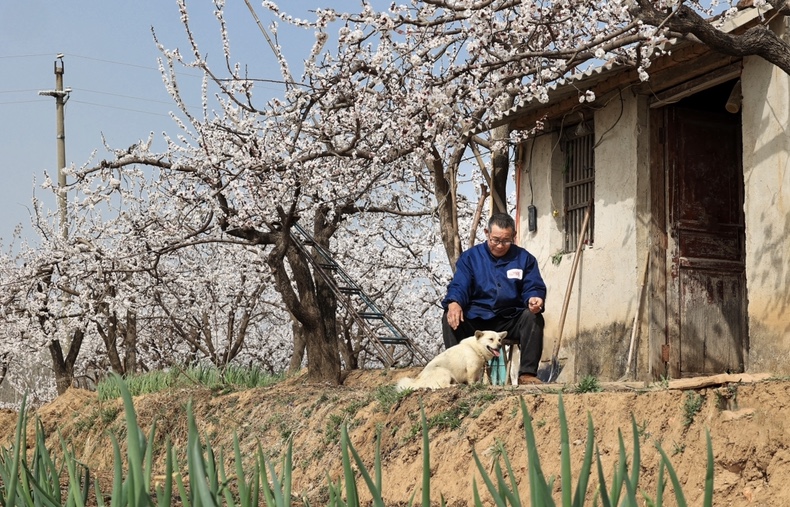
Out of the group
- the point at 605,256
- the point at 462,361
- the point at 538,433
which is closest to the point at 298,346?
the point at 605,256

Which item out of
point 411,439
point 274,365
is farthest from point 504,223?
point 274,365

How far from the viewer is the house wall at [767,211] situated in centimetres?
900

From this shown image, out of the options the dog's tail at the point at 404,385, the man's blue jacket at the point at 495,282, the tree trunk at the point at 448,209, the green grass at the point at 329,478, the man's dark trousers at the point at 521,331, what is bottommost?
the dog's tail at the point at 404,385

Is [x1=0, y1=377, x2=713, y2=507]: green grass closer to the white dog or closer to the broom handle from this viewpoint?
the white dog

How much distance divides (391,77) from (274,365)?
54.5 ft

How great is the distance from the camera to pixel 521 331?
9062 millimetres

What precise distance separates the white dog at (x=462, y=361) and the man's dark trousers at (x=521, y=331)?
30cm

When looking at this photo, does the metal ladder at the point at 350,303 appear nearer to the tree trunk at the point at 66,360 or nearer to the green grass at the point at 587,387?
the green grass at the point at 587,387

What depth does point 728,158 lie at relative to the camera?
11.2 metres

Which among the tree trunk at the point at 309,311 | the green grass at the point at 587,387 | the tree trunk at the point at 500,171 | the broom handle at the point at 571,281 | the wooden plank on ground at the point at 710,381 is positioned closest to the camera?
the wooden plank on ground at the point at 710,381

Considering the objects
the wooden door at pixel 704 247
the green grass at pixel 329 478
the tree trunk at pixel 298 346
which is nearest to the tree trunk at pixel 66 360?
the tree trunk at pixel 298 346

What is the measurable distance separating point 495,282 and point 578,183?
311 cm

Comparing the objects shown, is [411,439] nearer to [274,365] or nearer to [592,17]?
[592,17]

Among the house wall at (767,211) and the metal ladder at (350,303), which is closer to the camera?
the house wall at (767,211)
